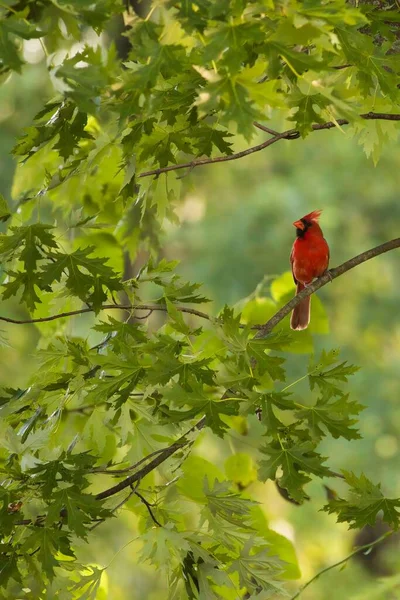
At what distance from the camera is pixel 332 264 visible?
7.82 metres

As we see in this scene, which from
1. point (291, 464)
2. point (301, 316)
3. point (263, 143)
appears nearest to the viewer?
point (291, 464)

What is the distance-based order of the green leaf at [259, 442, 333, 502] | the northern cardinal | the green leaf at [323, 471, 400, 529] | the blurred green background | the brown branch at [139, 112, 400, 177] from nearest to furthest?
the green leaf at [259, 442, 333, 502]
the green leaf at [323, 471, 400, 529]
the brown branch at [139, 112, 400, 177]
the northern cardinal
the blurred green background

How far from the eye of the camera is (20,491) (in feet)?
4.20

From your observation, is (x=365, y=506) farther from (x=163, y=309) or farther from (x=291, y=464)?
(x=163, y=309)

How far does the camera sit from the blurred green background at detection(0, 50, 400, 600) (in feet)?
23.6

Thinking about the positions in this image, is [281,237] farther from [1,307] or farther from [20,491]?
[20,491]

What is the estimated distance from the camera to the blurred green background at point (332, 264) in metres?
7.19

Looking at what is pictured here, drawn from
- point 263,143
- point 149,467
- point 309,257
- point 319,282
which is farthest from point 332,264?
point 149,467

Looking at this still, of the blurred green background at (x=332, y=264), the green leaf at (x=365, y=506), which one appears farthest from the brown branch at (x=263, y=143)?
the blurred green background at (x=332, y=264)

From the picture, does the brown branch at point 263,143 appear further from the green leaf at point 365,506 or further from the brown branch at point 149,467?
the green leaf at point 365,506

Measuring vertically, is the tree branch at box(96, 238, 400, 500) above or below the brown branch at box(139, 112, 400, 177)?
below

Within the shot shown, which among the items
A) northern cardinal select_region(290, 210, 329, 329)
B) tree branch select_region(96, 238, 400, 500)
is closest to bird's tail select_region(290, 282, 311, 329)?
northern cardinal select_region(290, 210, 329, 329)

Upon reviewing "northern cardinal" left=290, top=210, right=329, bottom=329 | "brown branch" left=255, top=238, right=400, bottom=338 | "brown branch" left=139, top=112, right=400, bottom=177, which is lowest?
"northern cardinal" left=290, top=210, right=329, bottom=329

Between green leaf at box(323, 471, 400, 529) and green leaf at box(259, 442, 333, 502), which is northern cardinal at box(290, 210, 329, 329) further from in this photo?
green leaf at box(259, 442, 333, 502)
